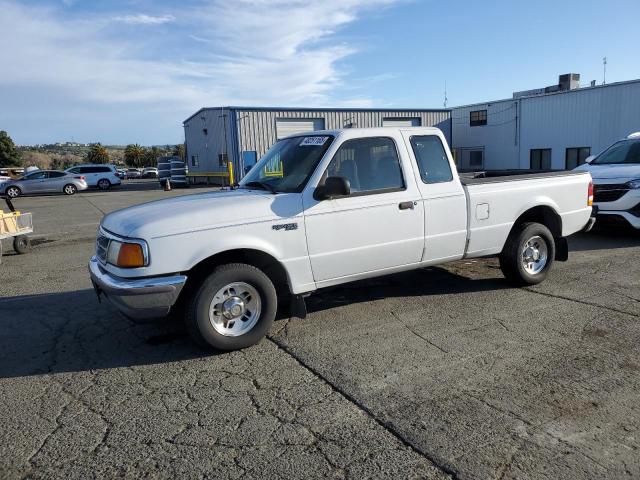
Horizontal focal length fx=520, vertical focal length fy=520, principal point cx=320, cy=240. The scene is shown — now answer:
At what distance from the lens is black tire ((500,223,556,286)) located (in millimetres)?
6180

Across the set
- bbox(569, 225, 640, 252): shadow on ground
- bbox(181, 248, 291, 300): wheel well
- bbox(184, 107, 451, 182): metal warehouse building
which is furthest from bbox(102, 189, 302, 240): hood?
bbox(184, 107, 451, 182): metal warehouse building

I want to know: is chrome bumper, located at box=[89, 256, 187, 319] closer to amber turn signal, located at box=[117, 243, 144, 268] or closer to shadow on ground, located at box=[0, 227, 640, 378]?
amber turn signal, located at box=[117, 243, 144, 268]

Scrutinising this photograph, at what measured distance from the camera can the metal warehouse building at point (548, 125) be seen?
90.3 feet

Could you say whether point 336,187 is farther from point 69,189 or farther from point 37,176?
point 37,176

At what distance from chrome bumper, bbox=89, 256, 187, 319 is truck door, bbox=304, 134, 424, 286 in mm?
1295

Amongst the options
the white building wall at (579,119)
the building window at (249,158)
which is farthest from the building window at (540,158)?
the building window at (249,158)

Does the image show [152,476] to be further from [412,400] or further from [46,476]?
[412,400]

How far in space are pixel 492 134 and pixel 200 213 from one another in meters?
36.2

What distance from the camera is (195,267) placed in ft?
15.1

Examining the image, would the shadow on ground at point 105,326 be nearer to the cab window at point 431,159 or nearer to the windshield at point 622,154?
the cab window at point 431,159

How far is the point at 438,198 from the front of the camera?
18.2 feet

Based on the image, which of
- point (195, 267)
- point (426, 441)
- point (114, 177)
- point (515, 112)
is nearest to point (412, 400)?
point (426, 441)

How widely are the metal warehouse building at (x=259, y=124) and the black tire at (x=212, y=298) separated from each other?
1065 inches

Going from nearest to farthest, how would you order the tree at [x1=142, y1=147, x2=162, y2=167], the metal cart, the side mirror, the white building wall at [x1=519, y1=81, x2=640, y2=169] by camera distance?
the side mirror
the metal cart
the white building wall at [x1=519, y1=81, x2=640, y2=169]
the tree at [x1=142, y1=147, x2=162, y2=167]
